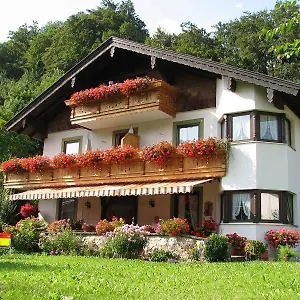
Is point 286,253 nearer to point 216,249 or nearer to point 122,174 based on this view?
point 216,249

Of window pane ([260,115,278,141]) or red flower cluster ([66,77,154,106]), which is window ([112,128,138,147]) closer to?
red flower cluster ([66,77,154,106])

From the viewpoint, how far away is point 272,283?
10297 mm

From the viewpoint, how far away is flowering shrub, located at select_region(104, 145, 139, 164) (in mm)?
21250

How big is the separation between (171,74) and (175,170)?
5.10 meters

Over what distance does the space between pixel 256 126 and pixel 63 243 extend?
9.16 metres

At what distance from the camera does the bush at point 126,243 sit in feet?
56.2

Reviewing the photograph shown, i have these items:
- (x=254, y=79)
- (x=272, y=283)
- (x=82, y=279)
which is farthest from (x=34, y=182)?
(x=272, y=283)

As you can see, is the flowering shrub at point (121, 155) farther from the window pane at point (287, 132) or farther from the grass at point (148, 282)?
the grass at point (148, 282)

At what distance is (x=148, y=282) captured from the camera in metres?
10.6

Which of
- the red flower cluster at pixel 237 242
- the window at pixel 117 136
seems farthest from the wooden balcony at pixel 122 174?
the red flower cluster at pixel 237 242

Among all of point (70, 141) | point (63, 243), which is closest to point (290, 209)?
point (63, 243)

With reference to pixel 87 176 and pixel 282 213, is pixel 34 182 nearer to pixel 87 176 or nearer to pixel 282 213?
pixel 87 176

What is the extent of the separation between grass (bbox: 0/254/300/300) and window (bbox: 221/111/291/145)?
23.7 feet

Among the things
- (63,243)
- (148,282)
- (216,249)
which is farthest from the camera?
(63,243)
